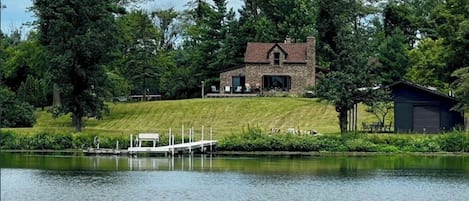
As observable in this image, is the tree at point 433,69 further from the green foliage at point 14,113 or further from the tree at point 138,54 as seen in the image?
the green foliage at point 14,113

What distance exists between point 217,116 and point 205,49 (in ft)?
60.8

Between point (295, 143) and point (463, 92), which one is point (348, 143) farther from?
point (463, 92)

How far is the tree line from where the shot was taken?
6122 cm

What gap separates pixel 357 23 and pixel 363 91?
4637 centimetres

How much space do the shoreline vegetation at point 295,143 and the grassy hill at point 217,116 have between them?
22.6 feet

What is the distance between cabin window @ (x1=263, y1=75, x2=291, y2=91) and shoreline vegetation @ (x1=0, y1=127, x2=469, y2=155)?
28133mm

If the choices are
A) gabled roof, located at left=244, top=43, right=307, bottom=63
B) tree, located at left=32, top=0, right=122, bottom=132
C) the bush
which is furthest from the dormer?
the bush

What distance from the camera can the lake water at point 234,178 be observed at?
33.1 m

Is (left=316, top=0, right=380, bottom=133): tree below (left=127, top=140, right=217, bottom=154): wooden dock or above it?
above

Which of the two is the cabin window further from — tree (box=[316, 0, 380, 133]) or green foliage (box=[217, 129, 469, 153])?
green foliage (box=[217, 129, 469, 153])

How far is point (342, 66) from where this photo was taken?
63.3 m

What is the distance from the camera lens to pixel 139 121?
70.7 metres

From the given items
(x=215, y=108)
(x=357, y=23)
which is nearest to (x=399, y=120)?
(x=215, y=108)

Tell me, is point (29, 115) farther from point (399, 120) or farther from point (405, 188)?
point (405, 188)
